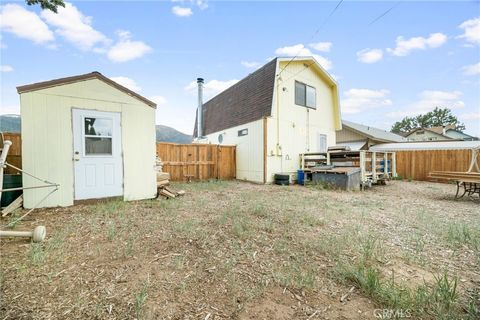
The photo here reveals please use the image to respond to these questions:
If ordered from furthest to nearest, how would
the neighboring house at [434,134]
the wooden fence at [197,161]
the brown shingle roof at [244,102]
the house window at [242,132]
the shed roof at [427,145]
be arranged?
1. the neighboring house at [434,134]
2. the shed roof at [427,145]
3. the house window at [242,132]
4. the wooden fence at [197,161]
5. the brown shingle roof at [244,102]

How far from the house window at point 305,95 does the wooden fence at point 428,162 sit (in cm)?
708

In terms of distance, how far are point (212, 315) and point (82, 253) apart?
2.18 meters

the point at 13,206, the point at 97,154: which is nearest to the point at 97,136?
the point at 97,154

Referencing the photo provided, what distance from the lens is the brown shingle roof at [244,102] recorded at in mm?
10102

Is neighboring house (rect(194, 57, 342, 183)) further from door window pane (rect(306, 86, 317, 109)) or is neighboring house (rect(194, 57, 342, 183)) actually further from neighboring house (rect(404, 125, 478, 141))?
neighboring house (rect(404, 125, 478, 141))

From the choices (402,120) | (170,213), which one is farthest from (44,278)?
(402,120)

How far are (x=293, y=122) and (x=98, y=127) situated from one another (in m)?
8.64

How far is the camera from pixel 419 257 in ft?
8.95

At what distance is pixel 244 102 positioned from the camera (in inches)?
468

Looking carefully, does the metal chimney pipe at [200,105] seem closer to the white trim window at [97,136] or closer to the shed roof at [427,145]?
the white trim window at [97,136]

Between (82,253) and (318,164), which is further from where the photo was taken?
(318,164)

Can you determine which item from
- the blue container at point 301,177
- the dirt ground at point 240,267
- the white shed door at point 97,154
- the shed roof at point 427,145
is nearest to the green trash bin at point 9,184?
the dirt ground at point 240,267

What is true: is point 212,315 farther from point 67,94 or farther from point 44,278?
point 67,94

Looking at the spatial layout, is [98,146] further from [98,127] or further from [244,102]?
[244,102]
